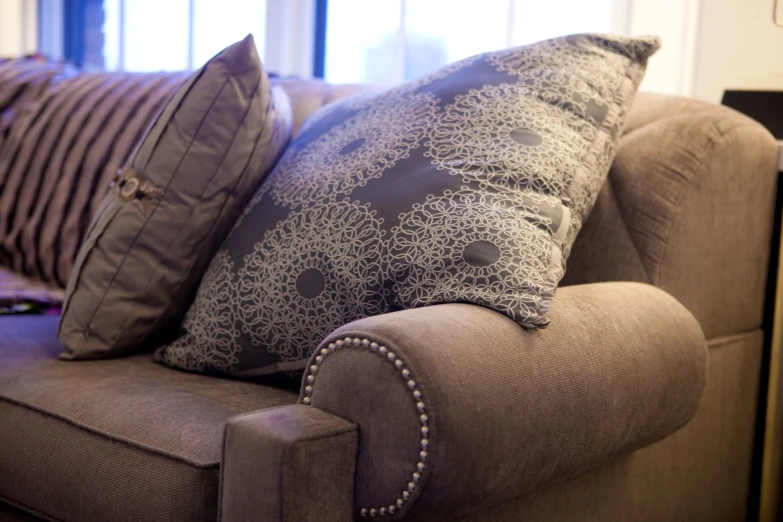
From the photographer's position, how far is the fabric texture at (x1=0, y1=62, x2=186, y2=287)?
1.69 metres

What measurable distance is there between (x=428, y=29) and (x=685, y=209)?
1104 millimetres

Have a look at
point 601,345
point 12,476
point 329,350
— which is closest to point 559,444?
point 601,345

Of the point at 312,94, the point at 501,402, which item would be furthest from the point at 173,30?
the point at 501,402

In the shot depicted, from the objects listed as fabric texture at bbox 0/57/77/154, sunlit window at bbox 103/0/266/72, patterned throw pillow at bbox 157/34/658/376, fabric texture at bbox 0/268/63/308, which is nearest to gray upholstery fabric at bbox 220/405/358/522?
patterned throw pillow at bbox 157/34/658/376

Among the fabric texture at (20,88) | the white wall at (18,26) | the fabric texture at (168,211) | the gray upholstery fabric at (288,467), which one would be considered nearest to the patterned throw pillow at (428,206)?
the fabric texture at (168,211)

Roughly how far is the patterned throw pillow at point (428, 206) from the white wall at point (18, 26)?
2442 millimetres

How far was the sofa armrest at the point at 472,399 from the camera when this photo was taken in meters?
0.74

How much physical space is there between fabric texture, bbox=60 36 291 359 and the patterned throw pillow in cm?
6

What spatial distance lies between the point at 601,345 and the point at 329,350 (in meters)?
0.31

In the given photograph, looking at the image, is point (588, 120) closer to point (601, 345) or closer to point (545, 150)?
point (545, 150)

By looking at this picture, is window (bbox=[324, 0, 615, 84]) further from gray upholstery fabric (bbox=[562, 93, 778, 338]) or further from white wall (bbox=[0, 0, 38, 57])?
white wall (bbox=[0, 0, 38, 57])

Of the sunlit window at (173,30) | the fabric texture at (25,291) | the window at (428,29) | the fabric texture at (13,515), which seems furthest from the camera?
the sunlit window at (173,30)

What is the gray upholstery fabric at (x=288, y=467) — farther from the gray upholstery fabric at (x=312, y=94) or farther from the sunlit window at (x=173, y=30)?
the sunlit window at (x=173, y=30)

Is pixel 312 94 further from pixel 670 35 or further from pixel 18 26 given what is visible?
pixel 18 26
